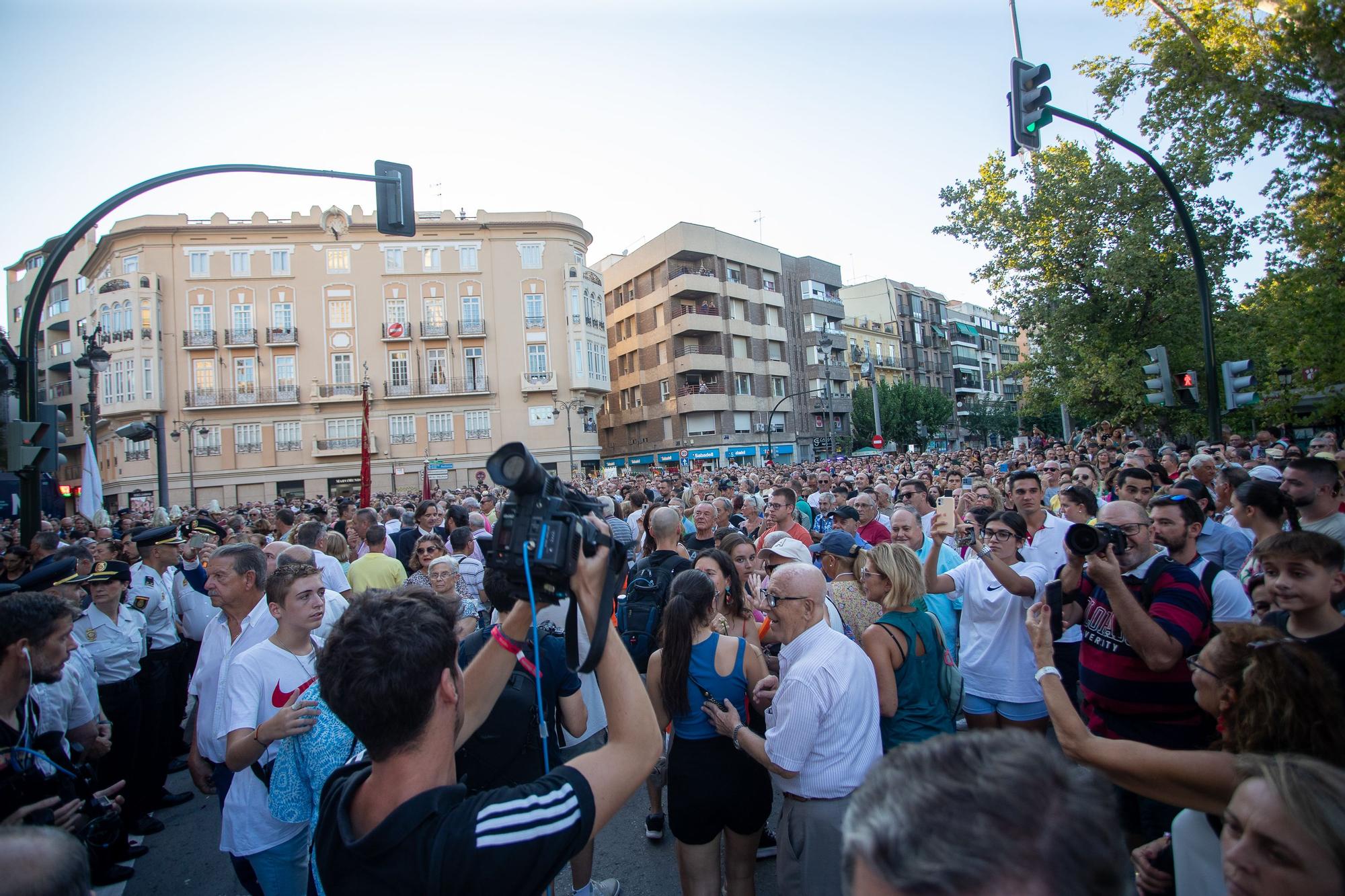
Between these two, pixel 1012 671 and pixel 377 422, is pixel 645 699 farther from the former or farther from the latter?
pixel 377 422

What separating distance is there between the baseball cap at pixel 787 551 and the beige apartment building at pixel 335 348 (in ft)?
114

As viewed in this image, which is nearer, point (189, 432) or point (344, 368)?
point (189, 432)

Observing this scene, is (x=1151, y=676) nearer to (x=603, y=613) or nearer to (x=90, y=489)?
(x=603, y=613)

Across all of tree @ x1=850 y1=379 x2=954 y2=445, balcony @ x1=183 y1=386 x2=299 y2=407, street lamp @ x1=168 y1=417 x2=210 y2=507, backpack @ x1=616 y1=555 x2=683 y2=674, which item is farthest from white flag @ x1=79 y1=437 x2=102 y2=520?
tree @ x1=850 y1=379 x2=954 y2=445

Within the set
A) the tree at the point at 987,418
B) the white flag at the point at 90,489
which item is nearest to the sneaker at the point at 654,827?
the white flag at the point at 90,489

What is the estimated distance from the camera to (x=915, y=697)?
3498mm

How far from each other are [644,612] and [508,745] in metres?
1.93

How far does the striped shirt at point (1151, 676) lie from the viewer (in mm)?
3094

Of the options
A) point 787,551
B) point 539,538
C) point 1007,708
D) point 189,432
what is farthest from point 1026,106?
point 189,432

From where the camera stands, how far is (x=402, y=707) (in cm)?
162

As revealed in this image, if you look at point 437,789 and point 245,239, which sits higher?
point 245,239

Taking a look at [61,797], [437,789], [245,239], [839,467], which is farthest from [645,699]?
[245,239]

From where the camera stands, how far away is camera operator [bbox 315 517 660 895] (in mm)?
1489

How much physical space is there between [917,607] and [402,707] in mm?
2856
